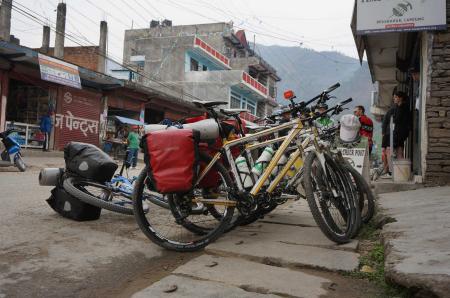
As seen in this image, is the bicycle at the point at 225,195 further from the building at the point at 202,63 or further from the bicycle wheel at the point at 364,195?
the building at the point at 202,63

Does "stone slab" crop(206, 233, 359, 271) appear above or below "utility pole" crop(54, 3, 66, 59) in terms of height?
below

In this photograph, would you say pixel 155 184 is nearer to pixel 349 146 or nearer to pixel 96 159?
pixel 96 159

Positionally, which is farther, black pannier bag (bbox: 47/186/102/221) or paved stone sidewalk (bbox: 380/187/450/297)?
black pannier bag (bbox: 47/186/102/221)

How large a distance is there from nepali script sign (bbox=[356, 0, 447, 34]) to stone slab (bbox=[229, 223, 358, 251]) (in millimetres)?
4185

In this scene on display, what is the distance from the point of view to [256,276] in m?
2.37

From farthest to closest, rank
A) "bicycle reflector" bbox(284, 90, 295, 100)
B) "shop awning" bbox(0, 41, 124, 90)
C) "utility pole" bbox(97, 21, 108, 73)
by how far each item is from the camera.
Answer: "utility pole" bbox(97, 21, 108, 73) < "shop awning" bbox(0, 41, 124, 90) < "bicycle reflector" bbox(284, 90, 295, 100)

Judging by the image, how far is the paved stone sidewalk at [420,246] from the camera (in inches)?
73.9

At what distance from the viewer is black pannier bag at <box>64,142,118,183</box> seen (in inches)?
157

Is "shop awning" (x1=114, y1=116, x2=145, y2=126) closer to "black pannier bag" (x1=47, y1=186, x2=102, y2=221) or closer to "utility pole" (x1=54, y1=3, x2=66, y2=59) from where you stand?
"utility pole" (x1=54, y1=3, x2=66, y2=59)

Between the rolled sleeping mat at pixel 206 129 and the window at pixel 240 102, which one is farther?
the window at pixel 240 102

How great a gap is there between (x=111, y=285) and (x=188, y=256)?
72cm

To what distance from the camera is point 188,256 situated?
296cm

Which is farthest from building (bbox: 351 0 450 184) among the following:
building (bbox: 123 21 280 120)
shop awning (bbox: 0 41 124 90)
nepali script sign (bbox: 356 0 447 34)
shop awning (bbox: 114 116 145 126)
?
building (bbox: 123 21 280 120)

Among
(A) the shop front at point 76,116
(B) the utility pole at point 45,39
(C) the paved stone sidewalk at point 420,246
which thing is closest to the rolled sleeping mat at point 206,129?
(C) the paved stone sidewalk at point 420,246
